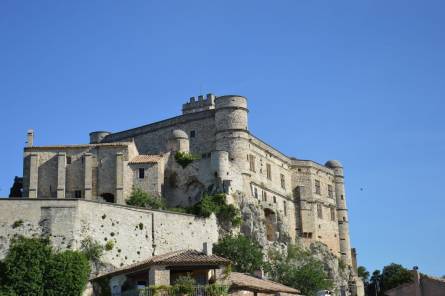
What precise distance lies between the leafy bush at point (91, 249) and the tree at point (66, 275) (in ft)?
5.30

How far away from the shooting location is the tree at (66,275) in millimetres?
50062

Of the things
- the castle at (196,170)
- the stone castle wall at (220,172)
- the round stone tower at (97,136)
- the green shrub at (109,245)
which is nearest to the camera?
the green shrub at (109,245)

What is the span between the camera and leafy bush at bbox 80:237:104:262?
53.4 meters

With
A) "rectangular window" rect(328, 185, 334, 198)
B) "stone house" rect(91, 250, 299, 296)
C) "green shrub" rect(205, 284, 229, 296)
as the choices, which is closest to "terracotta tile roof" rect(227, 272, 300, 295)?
"stone house" rect(91, 250, 299, 296)

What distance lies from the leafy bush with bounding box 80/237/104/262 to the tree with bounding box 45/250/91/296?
1614 millimetres

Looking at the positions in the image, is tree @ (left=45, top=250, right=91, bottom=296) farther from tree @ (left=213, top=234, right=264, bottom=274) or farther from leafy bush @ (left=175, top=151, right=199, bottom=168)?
leafy bush @ (left=175, top=151, right=199, bottom=168)

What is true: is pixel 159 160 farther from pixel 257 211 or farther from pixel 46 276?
pixel 46 276

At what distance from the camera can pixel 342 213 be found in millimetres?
92812

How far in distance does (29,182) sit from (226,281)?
85.9 ft

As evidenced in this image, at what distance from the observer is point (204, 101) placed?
3593 inches

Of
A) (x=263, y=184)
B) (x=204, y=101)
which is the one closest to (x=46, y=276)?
(x=263, y=184)

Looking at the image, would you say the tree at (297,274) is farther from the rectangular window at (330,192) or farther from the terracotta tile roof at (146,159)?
the rectangular window at (330,192)

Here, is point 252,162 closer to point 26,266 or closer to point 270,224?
point 270,224

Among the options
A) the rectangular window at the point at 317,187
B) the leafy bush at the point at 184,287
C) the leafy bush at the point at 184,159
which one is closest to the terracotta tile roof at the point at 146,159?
the leafy bush at the point at 184,159
